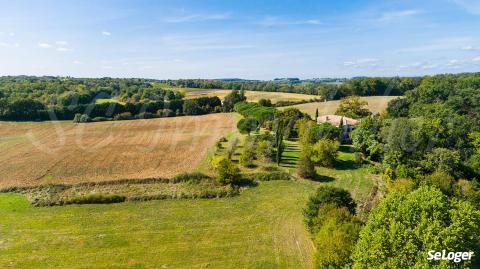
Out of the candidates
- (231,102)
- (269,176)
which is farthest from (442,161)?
(231,102)

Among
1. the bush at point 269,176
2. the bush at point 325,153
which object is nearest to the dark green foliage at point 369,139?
the bush at point 325,153

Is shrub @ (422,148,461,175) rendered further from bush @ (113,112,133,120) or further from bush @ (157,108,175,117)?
bush @ (113,112,133,120)

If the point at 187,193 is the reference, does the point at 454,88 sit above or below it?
above

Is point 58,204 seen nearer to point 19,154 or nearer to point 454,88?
point 19,154

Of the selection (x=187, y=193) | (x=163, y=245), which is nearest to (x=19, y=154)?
(x=187, y=193)

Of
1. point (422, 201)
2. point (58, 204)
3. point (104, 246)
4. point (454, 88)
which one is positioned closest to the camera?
point (422, 201)

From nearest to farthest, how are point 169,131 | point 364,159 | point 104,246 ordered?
point 104,246 → point 364,159 → point 169,131
